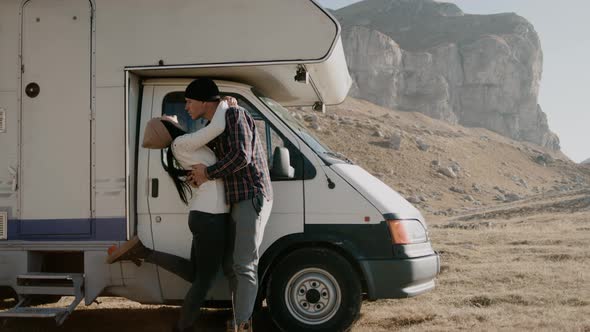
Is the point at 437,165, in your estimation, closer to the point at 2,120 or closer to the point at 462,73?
the point at 2,120

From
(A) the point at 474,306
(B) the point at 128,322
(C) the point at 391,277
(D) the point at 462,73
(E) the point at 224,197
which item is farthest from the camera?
(D) the point at 462,73

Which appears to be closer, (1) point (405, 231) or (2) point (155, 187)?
(1) point (405, 231)

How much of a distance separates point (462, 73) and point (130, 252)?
108760mm

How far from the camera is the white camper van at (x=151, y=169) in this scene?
18.1 ft

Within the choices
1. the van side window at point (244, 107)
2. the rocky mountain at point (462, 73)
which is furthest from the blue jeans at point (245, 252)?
the rocky mountain at point (462, 73)

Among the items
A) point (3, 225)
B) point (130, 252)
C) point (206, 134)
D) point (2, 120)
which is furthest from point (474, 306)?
point (2, 120)

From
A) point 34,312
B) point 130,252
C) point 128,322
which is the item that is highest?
point 130,252

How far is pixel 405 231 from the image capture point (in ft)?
18.2

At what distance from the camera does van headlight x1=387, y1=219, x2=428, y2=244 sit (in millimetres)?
5473

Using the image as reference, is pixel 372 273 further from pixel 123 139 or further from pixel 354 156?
pixel 354 156

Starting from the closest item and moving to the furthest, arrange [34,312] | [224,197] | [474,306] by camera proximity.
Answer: [224,197] < [34,312] < [474,306]

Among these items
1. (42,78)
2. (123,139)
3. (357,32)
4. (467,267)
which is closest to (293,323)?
(123,139)

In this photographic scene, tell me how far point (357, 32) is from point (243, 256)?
102173 mm

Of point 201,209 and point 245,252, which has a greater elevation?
point 201,209
